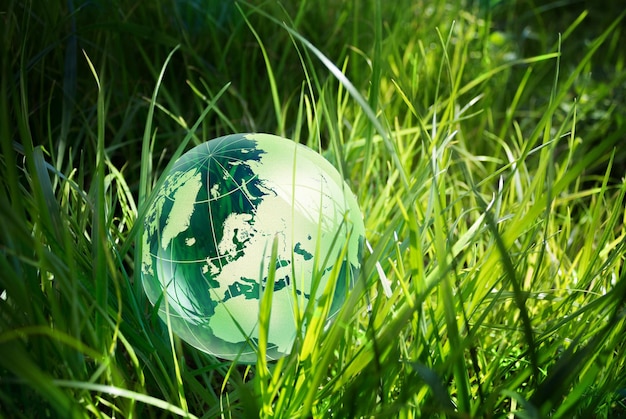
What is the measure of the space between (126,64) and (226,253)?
3.90ft

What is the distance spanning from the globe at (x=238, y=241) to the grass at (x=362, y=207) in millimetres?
51

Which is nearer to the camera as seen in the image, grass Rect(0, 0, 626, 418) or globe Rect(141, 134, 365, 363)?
grass Rect(0, 0, 626, 418)

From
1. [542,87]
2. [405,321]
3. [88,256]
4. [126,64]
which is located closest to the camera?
[405,321]

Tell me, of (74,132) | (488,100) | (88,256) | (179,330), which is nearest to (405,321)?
(179,330)

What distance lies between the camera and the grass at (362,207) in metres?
0.88

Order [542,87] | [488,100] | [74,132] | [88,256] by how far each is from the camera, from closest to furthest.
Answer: [88,256] → [74,132] → [488,100] → [542,87]

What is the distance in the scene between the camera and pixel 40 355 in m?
0.94

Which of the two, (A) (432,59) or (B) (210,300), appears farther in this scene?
(A) (432,59)

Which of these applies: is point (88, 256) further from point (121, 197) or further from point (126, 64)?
point (126, 64)

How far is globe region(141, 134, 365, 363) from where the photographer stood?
1.07 m

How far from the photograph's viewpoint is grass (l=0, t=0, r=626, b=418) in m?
0.88

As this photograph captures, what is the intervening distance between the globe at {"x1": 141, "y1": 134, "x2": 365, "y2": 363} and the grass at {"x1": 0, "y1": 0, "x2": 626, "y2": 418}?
0.05 metres

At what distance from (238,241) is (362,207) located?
61 cm

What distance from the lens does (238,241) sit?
1.07 m
